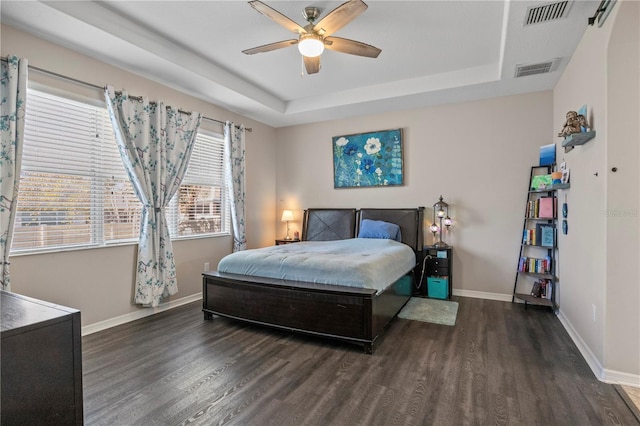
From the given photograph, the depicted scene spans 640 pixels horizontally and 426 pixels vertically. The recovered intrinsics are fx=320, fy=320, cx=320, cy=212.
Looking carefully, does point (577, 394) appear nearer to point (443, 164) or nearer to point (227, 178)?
point (443, 164)

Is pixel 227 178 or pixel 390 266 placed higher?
pixel 227 178

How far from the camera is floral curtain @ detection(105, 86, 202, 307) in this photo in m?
3.39

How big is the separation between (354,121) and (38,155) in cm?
404

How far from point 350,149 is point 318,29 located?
276 centimetres

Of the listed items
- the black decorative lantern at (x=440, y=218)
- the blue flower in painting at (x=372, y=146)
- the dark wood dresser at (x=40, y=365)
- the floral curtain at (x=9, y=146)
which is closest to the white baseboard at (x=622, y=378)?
the black decorative lantern at (x=440, y=218)

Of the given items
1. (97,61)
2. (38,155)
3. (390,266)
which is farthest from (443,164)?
(38,155)

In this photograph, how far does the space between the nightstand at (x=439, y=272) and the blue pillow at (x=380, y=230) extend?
46 centimetres

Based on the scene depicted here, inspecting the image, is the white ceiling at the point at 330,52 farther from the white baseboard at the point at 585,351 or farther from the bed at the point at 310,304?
the white baseboard at the point at 585,351

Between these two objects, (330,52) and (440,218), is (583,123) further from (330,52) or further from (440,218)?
(330,52)

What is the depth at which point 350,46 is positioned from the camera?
2.80 m

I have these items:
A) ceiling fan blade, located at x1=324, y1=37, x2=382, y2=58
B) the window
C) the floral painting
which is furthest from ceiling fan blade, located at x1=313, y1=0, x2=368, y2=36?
the floral painting

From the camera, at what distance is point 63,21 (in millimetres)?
2564

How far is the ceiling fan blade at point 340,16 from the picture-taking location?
225 centimetres

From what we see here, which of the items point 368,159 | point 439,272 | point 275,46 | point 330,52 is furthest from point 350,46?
point 439,272
